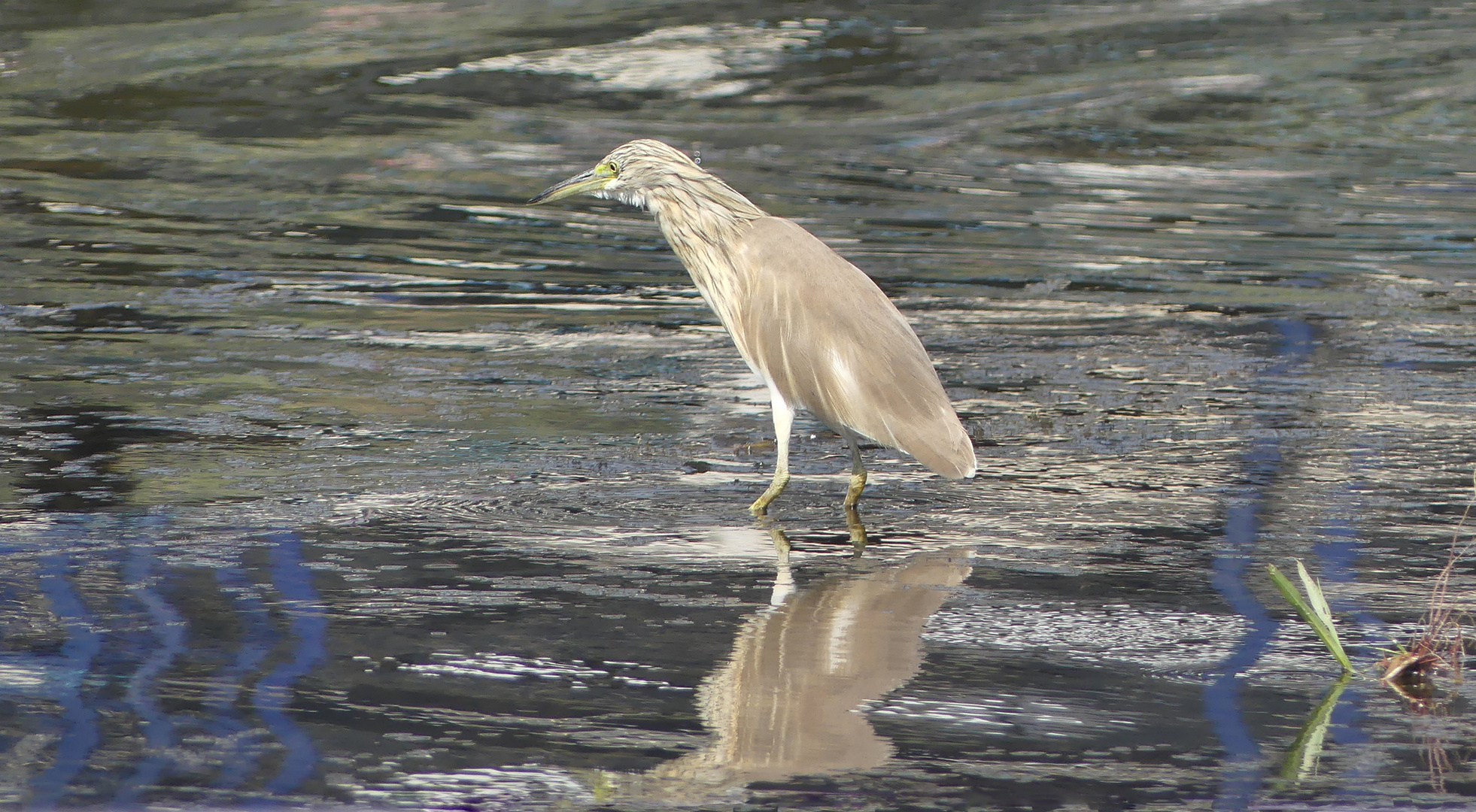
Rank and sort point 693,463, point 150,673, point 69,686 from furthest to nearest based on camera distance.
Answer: point 693,463 < point 150,673 < point 69,686

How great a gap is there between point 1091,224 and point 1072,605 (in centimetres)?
780

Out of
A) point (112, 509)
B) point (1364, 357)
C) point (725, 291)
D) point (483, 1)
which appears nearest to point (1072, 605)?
point (725, 291)

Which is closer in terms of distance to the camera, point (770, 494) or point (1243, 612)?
point (1243, 612)

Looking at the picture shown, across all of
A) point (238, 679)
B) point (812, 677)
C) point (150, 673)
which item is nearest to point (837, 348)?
Result: point (812, 677)

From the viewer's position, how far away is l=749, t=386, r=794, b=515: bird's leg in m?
6.87

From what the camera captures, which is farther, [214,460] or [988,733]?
[214,460]

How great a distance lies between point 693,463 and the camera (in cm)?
756

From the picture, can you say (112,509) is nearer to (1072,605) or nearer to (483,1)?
(1072,605)

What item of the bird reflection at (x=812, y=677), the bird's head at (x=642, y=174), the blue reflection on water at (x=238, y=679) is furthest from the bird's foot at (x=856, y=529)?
the blue reflection on water at (x=238, y=679)

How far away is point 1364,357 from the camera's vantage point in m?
9.45

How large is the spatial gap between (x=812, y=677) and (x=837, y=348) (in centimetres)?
215

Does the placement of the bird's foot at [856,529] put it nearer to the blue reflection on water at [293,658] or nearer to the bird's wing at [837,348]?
the bird's wing at [837,348]

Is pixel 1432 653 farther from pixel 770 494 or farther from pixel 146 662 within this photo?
pixel 146 662

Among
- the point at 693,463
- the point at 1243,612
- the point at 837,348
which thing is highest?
the point at 837,348
